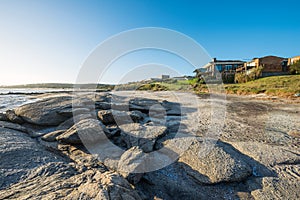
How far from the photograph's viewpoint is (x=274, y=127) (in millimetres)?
4691

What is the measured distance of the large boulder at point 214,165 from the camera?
7.80 feet

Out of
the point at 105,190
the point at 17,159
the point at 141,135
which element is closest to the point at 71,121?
the point at 17,159

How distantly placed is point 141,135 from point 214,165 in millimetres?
1635

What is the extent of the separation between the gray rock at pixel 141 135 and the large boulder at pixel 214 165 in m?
0.76

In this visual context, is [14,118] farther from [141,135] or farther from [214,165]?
[214,165]

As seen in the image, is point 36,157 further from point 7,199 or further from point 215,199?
point 215,199

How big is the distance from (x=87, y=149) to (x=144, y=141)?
45.9 inches

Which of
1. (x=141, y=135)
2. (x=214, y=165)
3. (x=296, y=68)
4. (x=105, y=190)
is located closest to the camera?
(x=105, y=190)

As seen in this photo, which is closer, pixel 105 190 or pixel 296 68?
pixel 105 190

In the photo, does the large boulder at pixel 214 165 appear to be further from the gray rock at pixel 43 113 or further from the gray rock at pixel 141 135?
the gray rock at pixel 43 113

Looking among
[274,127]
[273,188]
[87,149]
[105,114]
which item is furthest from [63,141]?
[274,127]

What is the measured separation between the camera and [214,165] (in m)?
2.58

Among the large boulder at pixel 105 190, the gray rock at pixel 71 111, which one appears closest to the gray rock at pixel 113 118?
the gray rock at pixel 71 111

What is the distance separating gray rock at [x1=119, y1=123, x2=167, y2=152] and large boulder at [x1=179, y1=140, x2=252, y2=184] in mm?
758
